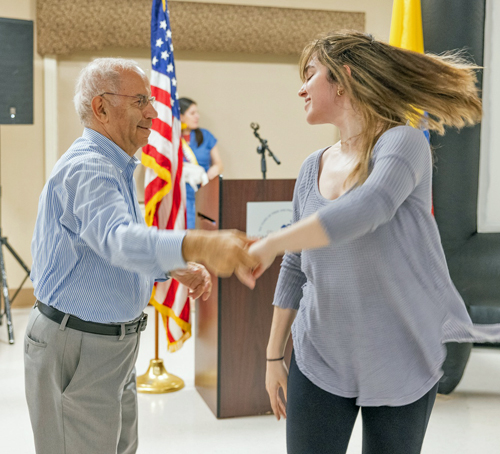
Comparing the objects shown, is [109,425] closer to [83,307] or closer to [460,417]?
[83,307]

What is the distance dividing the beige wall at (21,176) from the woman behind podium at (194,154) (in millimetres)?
1287

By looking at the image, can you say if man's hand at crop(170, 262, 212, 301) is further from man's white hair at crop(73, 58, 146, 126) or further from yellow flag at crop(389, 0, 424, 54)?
yellow flag at crop(389, 0, 424, 54)

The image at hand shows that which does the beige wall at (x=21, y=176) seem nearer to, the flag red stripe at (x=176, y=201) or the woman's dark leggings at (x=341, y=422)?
the flag red stripe at (x=176, y=201)

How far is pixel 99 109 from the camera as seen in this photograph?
1595 millimetres

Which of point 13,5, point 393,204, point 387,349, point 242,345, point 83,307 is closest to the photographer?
point 393,204

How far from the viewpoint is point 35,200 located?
17.0 ft

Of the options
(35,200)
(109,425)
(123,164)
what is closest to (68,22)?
(35,200)

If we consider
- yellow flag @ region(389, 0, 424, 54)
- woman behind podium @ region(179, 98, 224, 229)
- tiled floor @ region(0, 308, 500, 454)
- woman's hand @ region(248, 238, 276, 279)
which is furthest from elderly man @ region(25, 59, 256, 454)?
woman behind podium @ region(179, 98, 224, 229)

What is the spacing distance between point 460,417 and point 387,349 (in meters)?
2.06

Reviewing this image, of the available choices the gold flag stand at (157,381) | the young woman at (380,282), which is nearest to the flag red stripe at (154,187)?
Result: the gold flag stand at (157,381)

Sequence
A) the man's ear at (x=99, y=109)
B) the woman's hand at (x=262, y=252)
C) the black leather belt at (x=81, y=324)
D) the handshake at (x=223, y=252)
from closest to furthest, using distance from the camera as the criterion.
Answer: the woman's hand at (x=262, y=252)
the handshake at (x=223, y=252)
the black leather belt at (x=81, y=324)
the man's ear at (x=99, y=109)

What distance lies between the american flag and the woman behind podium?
1660 millimetres

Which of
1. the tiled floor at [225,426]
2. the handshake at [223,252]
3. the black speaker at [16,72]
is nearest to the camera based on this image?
the handshake at [223,252]

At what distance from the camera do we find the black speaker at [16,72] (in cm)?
432
